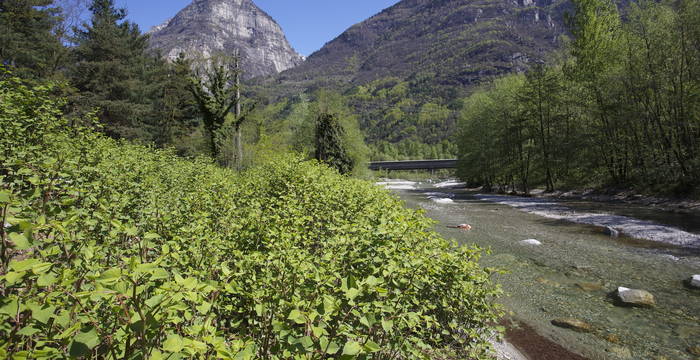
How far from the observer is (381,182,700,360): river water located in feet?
19.7

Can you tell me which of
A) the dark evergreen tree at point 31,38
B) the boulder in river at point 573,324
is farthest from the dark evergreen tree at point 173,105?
the boulder in river at point 573,324

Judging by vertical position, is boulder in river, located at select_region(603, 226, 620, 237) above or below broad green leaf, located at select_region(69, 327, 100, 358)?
below

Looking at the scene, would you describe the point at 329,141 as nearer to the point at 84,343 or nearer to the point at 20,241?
the point at 20,241

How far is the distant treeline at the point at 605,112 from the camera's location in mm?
21500

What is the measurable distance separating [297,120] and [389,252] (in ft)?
197

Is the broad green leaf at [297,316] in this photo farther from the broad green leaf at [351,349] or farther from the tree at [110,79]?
the tree at [110,79]

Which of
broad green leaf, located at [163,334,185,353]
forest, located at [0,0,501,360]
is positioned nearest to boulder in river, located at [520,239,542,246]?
forest, located at [0,0,501,360]

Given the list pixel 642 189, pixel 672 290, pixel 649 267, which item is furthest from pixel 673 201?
pixel 672 290

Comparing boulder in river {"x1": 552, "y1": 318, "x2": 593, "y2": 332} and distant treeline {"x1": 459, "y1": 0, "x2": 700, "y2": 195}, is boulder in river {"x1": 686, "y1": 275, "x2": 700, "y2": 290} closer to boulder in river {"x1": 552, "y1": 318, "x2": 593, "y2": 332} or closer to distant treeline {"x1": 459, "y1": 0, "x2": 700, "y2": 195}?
boulder in river {"x1": 552, "y1": 318, "x2": 593, "y2": 332}

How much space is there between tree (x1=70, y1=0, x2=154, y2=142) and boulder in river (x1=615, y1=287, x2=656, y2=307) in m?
31.0

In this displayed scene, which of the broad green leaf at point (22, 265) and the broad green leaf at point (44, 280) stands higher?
the broad green leaf at point (22, 265)

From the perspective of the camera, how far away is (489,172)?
141 feet

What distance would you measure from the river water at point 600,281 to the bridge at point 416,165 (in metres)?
67.0

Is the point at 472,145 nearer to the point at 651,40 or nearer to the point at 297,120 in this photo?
the point at 651,40
